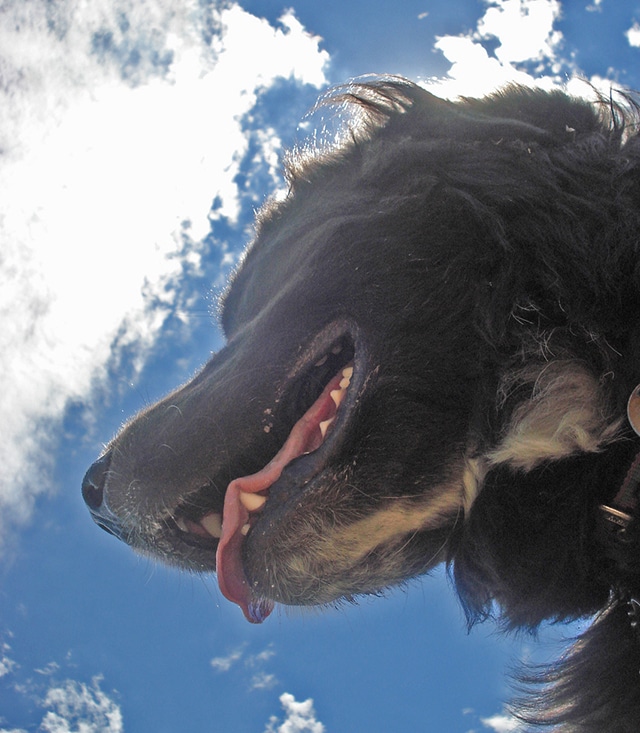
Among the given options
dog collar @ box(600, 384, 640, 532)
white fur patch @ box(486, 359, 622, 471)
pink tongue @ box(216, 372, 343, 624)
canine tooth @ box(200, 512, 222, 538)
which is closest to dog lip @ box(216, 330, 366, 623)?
pink tongue @ box(216, 372, 343, 624)

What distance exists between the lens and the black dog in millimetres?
2230

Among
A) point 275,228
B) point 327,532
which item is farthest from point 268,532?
point 275,228

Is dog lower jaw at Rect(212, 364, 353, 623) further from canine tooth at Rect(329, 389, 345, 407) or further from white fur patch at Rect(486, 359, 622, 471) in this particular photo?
white fur patch at Rect(486, 359, 622, 471)

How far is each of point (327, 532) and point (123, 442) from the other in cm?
107

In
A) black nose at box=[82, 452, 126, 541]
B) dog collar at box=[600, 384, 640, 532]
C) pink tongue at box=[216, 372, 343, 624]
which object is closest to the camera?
dog collar at box=[600, 384, 640, 532]

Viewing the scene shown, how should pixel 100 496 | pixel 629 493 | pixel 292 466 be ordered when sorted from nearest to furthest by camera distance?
pixel 629 493 → pixel 292 466 → pixel 100 496

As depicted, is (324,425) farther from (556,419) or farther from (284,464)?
(556,419)

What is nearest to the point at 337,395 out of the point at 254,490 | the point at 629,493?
the point at 254,490

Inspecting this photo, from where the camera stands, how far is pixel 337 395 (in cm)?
259

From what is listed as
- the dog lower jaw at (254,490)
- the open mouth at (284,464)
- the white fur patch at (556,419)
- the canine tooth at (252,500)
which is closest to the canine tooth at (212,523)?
the open mouth at (284,464)

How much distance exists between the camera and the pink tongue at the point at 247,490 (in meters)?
2.53

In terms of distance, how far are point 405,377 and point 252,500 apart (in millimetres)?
747

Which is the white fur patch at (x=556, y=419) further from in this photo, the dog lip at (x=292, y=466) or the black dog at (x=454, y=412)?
the dog lip at (x=292, y=466)

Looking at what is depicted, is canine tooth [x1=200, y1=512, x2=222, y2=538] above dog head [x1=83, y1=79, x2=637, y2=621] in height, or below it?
below
